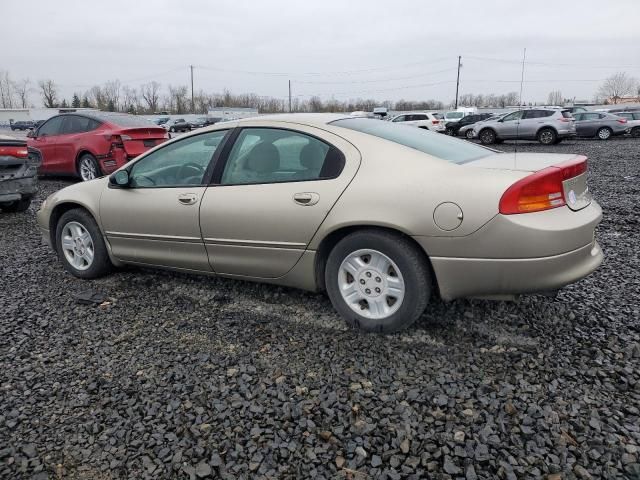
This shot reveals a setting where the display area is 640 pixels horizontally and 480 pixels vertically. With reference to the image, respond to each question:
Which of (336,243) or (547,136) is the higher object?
(547,136)

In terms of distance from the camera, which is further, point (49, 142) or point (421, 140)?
point (49, 142)

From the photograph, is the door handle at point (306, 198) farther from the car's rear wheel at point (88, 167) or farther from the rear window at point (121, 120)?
the rear window at point (121, 120)

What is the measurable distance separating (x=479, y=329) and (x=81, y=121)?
30.4 feet

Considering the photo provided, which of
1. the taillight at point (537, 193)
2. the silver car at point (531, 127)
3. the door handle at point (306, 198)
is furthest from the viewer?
Result: the silver car at point (531, 127)

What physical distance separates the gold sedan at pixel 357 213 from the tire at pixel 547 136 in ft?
60.9

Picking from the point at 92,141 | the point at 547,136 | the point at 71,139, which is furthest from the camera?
the point at 547,136

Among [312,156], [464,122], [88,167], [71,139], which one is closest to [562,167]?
[312,156]

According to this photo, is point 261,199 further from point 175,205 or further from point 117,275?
point 117,275

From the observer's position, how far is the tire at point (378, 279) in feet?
9.30

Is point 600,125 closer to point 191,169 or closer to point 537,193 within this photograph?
point 537,193

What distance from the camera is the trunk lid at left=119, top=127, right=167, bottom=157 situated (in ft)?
30.1

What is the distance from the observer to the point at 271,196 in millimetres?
3211

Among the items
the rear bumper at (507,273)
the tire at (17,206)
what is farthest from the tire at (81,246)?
the tire at (17,206)

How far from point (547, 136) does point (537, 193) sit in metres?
19.8
